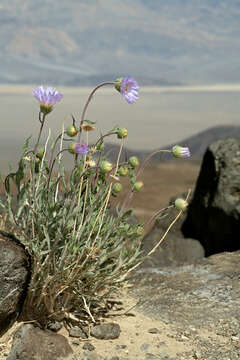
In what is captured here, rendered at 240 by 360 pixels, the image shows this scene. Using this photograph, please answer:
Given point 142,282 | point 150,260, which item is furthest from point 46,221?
point 150,260

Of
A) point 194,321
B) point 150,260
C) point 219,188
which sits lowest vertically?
point 150,260

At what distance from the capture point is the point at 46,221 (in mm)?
3283

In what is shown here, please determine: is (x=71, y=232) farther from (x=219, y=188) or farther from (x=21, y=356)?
(x=219, y=188)

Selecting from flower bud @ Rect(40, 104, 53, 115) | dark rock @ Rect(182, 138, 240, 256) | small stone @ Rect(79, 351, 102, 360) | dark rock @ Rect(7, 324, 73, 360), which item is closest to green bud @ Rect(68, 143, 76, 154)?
A: flower bud @ Rect(40, 104, 53, 115)

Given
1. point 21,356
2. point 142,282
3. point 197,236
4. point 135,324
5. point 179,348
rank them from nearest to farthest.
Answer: point 21,356 < point 179,348 < point 135,324 < point 142,282 < point 197,236

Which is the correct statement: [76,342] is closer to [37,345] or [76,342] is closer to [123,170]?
[37,345]

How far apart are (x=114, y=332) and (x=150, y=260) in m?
2.81

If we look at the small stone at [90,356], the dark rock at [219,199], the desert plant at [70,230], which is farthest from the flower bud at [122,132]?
the dark rock at [219,199]

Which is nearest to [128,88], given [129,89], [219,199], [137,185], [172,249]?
[129,89]

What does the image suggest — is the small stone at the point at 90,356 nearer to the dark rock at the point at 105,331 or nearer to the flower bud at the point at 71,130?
the dark rock at the point at 105,331

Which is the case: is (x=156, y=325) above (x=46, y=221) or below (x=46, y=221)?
below

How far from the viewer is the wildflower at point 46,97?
2.96 metres

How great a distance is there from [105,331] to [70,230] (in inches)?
27.2

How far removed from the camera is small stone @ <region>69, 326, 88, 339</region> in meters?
3.28
